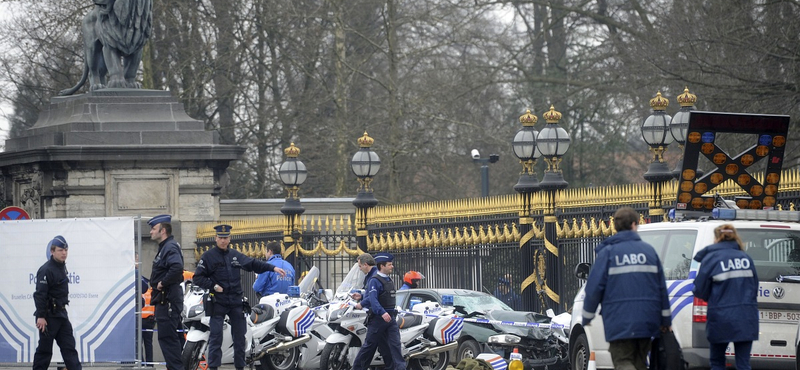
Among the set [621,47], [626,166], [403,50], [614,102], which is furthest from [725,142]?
[626,166]

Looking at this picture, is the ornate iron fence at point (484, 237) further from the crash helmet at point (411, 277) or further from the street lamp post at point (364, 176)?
the crash helmet at point (411, 277)

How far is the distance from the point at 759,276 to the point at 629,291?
224 centimetres

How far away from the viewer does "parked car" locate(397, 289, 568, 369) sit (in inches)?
656

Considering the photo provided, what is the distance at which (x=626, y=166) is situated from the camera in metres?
41.0

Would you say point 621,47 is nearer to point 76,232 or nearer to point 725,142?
point 725,142

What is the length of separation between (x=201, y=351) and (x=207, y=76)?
68.4 feet

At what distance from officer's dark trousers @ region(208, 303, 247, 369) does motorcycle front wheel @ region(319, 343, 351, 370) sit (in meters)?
0.98

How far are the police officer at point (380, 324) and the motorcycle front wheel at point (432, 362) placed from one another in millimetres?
1314

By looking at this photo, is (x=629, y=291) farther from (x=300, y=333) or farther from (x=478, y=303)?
(x=478, y=303)

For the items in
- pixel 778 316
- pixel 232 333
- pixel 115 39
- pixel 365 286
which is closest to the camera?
pixel 778 316

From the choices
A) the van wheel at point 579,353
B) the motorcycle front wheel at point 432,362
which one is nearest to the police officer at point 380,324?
the motorcycle front wheel at point 432,362

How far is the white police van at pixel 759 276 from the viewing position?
40.0ft

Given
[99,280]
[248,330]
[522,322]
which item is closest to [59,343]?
[99,280]

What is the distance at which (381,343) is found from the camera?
15.4 metres
